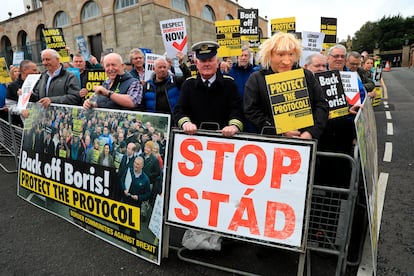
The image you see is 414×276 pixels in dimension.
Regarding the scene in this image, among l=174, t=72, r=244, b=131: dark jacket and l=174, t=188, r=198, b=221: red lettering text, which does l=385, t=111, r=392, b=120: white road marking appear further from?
l=174, t=188, r=198, b=221: red lettering text

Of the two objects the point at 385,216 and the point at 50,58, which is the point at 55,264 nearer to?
the point at 50,58

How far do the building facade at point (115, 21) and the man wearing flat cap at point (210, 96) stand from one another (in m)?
21.7

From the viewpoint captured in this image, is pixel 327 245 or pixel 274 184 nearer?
pixel 274 184

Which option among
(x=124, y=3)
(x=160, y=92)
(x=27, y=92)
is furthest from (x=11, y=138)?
(x=124, y=3)

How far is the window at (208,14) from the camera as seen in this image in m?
31.6

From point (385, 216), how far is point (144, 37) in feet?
78.3

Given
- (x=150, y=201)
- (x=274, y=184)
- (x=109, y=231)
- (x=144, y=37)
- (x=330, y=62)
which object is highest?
(x=144, y=37)

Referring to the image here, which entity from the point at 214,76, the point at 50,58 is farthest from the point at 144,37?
the point at 214,76

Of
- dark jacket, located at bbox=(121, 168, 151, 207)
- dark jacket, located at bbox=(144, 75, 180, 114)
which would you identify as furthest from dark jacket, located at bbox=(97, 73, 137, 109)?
dark jacket, located at bbox=(121, 168, 151, 207)

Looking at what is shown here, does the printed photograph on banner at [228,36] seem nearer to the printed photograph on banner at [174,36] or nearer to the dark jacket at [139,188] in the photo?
the printed photograph on banner at [174,36]

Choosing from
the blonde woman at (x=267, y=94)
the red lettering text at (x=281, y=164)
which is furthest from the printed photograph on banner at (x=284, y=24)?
the red lettering text at (x=281, y=164)

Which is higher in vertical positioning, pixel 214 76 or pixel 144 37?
pixel 144 37

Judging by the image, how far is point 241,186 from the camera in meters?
2.24

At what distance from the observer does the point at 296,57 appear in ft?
8.11
